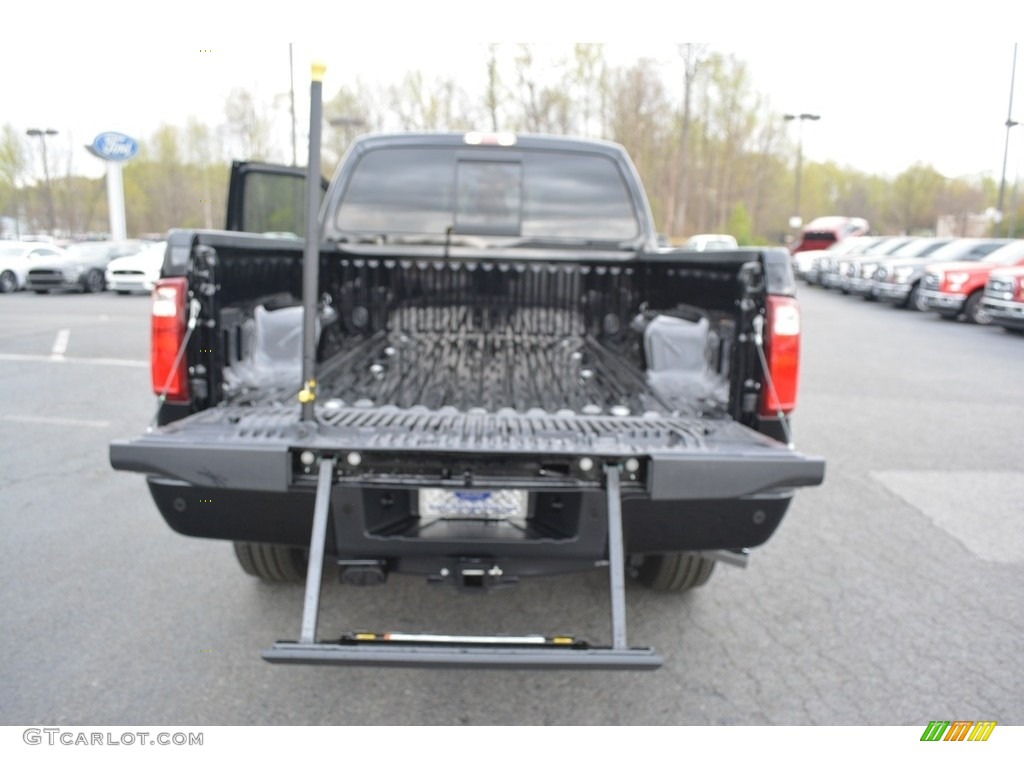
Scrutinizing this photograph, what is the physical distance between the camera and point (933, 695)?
2.89 m

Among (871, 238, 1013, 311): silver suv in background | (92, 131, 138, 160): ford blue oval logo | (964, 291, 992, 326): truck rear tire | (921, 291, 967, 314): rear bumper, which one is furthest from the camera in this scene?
(92, 131, 138, 160): ford blue oval logo

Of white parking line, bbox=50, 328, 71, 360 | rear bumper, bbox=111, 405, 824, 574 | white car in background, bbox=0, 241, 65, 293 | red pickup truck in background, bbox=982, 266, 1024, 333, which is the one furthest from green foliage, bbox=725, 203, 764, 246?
rear bumper, bbox=111, 405, 824, 574

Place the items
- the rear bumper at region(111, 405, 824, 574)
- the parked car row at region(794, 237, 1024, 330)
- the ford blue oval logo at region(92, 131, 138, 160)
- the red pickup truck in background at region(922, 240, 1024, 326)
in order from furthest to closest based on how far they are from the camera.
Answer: the ford blue oval logo at region(92, 131, 138, 160), the red pickup truck in background at region(922, 240, 1024, 326), the parked car row at region(794, 237, 1024, 330), the rear bumper at region(111, 405, 824, 574)

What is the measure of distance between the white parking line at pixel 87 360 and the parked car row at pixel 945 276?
1419cm

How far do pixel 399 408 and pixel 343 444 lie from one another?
0.65 meters

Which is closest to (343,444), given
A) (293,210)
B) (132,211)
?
(293,210)

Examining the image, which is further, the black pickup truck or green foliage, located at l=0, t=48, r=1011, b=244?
green foliage, located at l=0, t=48, r=1011, b=244

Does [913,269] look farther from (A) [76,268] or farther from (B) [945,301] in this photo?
(A) [76,268]

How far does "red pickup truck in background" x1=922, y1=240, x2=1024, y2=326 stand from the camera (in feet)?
52.3

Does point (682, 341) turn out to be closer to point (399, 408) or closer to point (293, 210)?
point (399, 408)

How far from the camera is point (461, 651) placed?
2.29 m

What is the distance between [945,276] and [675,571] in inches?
618

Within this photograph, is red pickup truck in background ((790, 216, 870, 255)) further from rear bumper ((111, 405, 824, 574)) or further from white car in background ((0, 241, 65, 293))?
rear bumper ((111, 405, 824, 574))

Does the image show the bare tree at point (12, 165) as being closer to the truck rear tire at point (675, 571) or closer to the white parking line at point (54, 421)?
the white parking line at point (54, 421)
